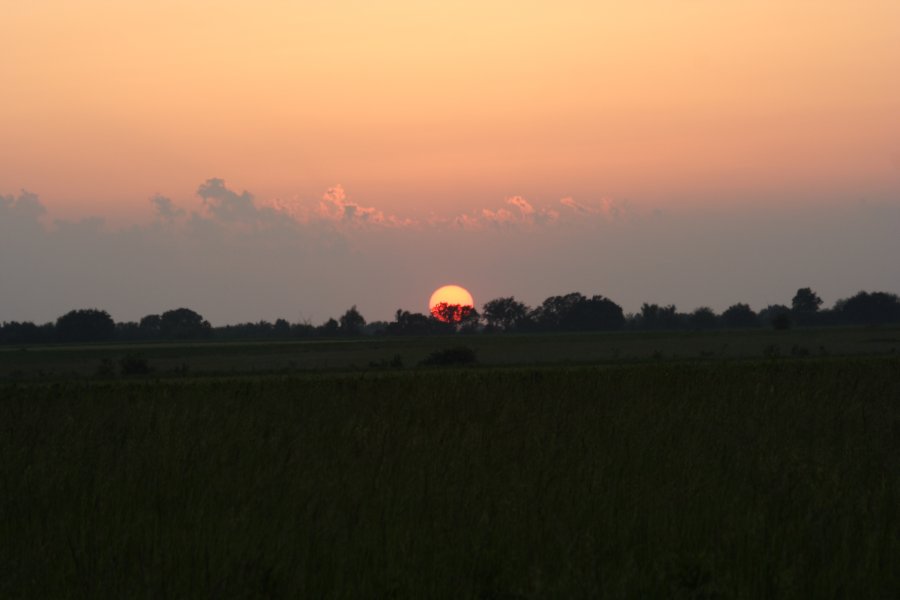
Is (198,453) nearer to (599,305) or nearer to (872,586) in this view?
(872,586)

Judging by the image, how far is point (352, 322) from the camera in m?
179

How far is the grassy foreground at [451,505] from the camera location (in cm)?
664

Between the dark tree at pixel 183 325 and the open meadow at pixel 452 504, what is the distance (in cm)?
17493

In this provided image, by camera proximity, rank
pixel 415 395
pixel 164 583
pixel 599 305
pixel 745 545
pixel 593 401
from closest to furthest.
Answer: pixel 164 583 < pixel 745 545 < pixel 593 401 < pixel 415 395 < pixel 599 305

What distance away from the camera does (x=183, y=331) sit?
607 ft

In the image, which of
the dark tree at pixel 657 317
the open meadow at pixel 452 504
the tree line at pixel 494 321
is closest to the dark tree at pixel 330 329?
the tree line at pixel 494 321

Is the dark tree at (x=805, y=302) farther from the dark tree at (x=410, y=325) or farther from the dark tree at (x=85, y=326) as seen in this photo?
the dark tree at (x=85, y=326)

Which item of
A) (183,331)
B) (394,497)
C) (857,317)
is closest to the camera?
(394,497)

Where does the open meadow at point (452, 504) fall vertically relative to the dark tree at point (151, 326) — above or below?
below

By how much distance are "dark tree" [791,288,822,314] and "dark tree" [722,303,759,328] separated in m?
7.77

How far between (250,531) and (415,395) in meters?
9.97

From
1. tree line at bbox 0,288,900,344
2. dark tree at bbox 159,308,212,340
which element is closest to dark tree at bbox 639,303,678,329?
tree line at bbox 0,288,900,344

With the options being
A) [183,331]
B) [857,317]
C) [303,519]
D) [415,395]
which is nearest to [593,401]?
[415,395]

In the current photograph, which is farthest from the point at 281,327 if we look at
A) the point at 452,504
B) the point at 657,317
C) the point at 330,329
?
the point at 452,504
